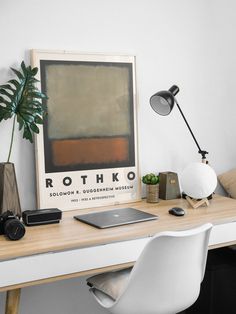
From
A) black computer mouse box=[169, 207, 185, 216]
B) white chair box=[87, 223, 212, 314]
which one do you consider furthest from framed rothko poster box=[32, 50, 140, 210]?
white chair box=[87, 223, 212, 314]

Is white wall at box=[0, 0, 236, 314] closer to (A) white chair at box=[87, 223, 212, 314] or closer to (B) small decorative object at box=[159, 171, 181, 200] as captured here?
(B) small decorative object at box=[159, 171, 181, 200]

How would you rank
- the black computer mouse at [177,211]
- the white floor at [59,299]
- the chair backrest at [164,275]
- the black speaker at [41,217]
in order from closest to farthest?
the chair backrest at [164,275] → the black speaker at [41,217] → the black computer mouse at [177,211] → the white floor at [59,299]

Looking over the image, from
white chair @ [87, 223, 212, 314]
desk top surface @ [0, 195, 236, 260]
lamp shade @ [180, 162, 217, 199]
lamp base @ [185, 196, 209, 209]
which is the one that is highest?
lamp shade @ [180, 162, 217, 199]

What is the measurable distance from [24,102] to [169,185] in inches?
39.0

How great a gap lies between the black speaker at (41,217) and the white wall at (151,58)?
255 mm

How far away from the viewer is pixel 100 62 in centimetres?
233

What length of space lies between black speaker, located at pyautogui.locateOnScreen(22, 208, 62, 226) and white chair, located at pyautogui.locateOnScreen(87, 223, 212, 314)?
47 cm

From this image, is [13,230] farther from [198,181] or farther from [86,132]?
[198,181]

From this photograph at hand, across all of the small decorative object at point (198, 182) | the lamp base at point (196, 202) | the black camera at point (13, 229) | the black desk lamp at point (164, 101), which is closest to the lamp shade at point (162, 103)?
the black desk lamp at point (164, 101)

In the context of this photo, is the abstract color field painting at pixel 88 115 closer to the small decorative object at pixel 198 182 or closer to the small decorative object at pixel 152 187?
the small decorative object at pixel 152 187

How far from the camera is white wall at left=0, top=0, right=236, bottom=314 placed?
2.18 metres

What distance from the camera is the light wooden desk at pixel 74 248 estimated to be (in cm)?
166

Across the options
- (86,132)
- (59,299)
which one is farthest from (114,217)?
(59,299)

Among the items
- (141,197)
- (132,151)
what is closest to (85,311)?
(141,197)
